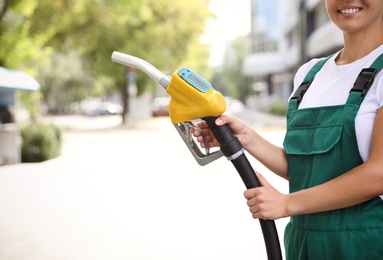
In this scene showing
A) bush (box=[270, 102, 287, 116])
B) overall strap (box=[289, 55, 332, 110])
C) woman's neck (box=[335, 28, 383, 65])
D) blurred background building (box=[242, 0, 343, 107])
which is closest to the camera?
woman's neck (box=[335, 28, 383, 65])

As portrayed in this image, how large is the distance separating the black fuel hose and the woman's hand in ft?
0.06

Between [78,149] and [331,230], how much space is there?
15.5 meters

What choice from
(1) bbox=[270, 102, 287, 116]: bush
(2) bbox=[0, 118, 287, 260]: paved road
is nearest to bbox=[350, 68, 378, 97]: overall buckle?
(2) bbox=[0, 118, 287, 260]: paved road

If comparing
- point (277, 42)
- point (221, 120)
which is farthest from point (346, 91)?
point (277, 42)

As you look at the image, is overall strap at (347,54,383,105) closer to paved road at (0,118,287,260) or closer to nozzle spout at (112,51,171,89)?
nozzle spout at (112,51,171,89)

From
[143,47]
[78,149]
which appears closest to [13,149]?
[78,149]

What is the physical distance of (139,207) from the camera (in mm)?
7461

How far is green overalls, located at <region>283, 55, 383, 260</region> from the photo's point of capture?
1581mm

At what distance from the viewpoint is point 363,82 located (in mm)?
1580

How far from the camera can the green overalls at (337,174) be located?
1.58 meters

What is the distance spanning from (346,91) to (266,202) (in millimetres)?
390

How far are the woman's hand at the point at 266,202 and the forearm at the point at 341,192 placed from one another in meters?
0.02

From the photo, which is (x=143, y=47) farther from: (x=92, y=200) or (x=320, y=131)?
(x=320, y=131)

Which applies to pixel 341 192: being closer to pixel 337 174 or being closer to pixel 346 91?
pixel 337 174
